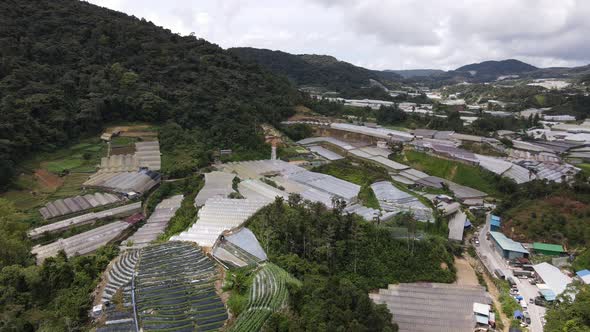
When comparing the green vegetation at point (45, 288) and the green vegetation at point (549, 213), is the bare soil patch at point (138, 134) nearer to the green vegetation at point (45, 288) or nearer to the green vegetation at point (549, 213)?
the green vegetation at point (45, 288)

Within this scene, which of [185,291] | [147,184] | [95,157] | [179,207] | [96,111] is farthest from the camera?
[96,111]

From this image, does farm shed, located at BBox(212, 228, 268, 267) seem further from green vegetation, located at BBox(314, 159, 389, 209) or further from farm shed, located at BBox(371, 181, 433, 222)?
green vegetation, located at BBox(314, 159, 389, 209)

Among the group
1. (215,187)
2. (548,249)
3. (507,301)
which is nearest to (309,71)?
(215,187)

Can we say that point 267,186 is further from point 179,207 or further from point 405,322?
point 405,322

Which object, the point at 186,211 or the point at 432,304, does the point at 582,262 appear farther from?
the point at 186,211

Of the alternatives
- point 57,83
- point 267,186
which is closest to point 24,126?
point 57,83

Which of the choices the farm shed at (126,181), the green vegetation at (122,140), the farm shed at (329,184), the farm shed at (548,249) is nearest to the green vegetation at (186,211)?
the farm shed at (126,181)
